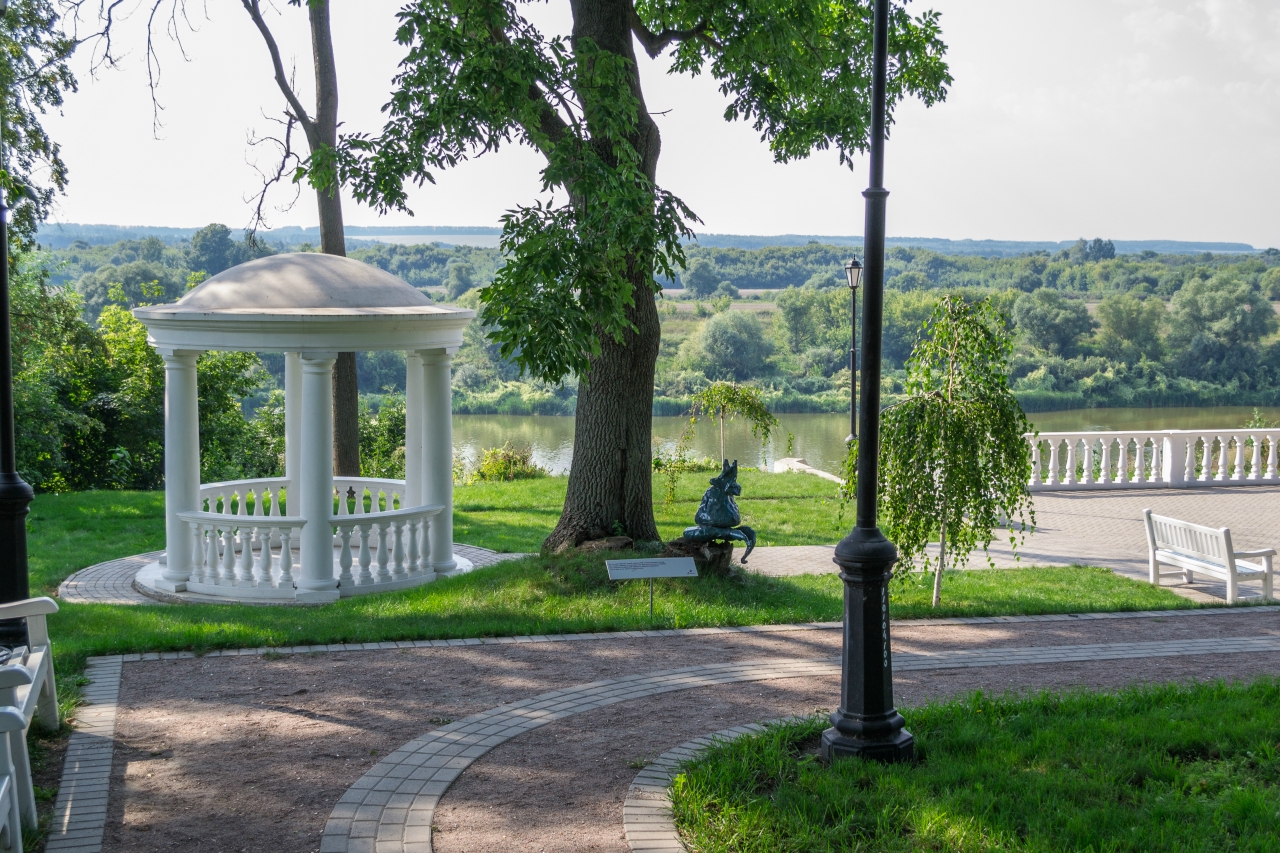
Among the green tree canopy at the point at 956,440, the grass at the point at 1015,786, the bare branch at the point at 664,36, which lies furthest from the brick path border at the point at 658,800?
the bare branch at the point at 664,36

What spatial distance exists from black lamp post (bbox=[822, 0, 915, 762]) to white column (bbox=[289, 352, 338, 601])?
679 cm

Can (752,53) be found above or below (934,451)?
above

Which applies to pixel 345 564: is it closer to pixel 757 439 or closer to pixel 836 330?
pixel 757 439

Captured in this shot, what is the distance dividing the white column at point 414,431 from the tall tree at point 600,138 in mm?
1926

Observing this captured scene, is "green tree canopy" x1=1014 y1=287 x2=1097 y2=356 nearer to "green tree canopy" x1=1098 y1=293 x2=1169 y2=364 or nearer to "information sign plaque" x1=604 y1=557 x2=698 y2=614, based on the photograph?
"green tree canopy" x1=1098 y1=293 x2=1169 y2=364

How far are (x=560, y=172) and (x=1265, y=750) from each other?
6.92m

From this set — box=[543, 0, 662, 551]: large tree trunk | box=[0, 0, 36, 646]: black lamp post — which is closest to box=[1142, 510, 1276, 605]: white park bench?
box=[543, 0, 662, 551]: large tree trunk

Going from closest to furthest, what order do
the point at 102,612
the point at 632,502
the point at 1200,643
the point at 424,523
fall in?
the point at 1200,643 < the point at 102,612 < the point at 632,502 < the point at 424,523

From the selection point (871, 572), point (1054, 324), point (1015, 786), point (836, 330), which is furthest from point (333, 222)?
point (1054, 324)

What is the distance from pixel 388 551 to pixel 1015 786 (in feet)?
27.1

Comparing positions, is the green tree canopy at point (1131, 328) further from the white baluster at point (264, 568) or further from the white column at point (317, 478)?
the white baluster at point (264, 568)

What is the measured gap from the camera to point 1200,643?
8.88 m

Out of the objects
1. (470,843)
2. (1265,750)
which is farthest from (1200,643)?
(470,843)

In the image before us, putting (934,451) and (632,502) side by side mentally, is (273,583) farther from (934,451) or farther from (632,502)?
(934,451)
